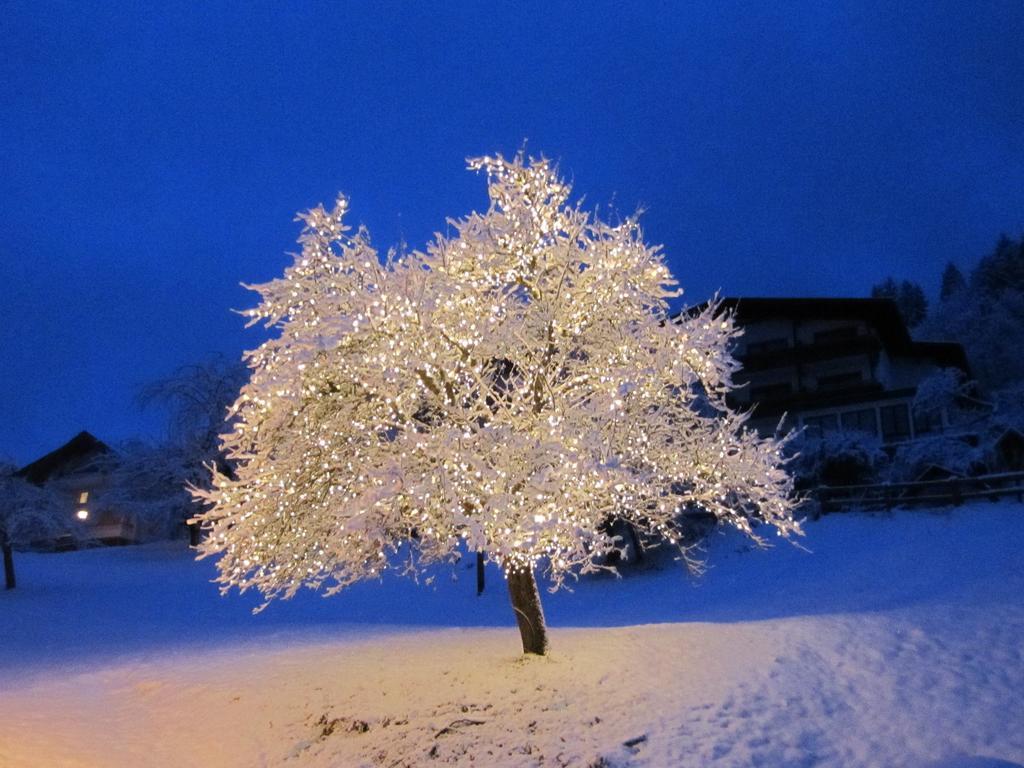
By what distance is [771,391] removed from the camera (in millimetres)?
41125

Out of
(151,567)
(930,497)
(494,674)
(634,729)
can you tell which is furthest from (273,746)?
(151,567)

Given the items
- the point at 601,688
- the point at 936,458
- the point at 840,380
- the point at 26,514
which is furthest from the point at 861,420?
the point at 26,514

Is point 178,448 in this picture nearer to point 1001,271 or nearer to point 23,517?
point 23,517

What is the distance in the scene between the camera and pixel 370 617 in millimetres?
24766

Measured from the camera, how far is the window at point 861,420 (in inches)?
1430

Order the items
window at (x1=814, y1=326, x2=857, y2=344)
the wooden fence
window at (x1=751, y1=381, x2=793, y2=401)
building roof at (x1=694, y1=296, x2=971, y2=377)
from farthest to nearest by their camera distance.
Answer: window at (x1=751, y1=381, x2=793, y2=401), window at (x1=814, y1=326, x2=857, y2=344), building roof at (x1=694, y1=296, x2=971, y2=377), the wooden fence

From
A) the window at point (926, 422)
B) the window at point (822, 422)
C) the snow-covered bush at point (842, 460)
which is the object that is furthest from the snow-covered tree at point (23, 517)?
the window at point (926, 422)

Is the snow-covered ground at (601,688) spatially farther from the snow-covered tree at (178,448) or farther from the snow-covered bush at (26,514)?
the snow-covered tree at (178,448)

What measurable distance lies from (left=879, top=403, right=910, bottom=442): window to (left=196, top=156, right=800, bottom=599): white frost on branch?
28.4 meters

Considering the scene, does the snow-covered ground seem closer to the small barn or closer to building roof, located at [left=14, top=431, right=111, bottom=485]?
the small barn

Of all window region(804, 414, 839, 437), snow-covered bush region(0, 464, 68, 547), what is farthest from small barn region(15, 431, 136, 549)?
window region(804, 414, 839, 437)

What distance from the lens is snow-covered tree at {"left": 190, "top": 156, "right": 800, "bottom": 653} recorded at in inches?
376

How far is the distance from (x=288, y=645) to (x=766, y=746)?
11.9 m

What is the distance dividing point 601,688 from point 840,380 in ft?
111
